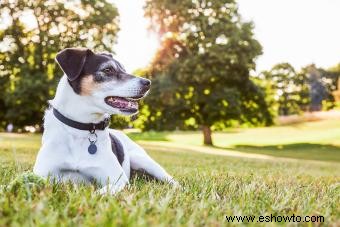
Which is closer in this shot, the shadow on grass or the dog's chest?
the dog's chest

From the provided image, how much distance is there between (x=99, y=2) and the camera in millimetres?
40562

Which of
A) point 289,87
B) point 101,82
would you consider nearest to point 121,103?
point 101,82

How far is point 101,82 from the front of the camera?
219 inches

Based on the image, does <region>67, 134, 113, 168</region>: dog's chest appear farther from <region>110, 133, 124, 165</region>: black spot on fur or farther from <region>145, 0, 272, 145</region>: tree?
<region>145, 0, 272, 145</region>: tree

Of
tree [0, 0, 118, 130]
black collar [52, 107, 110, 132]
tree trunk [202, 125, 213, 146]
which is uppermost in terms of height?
tree [0, 0, 118, 130]

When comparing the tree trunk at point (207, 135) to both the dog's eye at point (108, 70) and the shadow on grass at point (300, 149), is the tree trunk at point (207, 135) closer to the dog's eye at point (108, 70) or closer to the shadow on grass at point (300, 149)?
the shadow on grass at point (300, 149)

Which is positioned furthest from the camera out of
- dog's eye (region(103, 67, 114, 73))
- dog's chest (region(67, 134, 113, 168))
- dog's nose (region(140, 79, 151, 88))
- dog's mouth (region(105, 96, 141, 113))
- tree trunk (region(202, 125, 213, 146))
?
tree trunk (region(202, 125, 213, 146))

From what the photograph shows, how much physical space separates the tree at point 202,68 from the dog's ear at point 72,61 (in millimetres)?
31257

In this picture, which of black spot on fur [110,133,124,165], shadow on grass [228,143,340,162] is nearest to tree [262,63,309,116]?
shadow on grass [228,143,340,162]

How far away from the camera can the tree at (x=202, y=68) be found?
122 ft

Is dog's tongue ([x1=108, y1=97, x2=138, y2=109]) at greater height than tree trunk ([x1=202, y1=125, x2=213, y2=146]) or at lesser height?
greater

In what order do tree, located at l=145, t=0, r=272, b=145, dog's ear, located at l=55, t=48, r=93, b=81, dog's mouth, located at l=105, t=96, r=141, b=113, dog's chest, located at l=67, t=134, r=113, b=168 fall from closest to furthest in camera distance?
dog's chest, located at l=67, t=134, r=113, b=168 → dog's ear, located at l=55, t=48, r=93, b=81 → dog's mouth, located at l=105, t=96, r=141, b=113 → tree, located at l=145, t=0, r=272, b=145

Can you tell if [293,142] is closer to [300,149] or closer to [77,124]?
[300,149]

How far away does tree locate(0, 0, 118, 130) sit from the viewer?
128 ft
